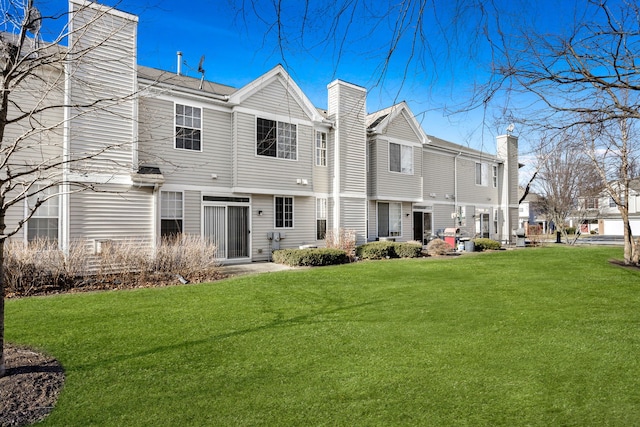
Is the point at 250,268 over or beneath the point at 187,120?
beneath

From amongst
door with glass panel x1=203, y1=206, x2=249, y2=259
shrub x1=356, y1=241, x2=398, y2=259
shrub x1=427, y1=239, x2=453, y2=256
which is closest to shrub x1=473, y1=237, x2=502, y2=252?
shrub x1=427, y1=239, x2=453, y2=256

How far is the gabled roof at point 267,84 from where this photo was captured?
14722 mm

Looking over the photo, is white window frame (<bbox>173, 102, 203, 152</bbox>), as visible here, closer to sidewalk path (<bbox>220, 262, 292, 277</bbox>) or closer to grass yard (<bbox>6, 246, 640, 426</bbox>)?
sidewalk path (<bbox>220, 262, 292, 277</bbox>)

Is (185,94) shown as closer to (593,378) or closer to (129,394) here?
(129,394)

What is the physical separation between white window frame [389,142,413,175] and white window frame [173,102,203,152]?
10.2m

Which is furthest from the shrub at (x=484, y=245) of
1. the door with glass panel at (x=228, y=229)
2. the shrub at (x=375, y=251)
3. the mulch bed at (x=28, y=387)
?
the mulch bed at (x=28, y=387)

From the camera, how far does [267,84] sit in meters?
15.5

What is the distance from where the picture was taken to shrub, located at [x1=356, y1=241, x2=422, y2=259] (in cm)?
1598

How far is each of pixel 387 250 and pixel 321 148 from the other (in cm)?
557

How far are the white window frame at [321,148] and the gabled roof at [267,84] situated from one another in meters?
0.94

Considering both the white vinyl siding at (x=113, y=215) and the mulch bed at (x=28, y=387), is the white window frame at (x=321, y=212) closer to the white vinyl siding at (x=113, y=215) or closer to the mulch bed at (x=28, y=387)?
the white vinyl siding at (x=113, y=215)

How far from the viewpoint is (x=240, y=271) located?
12578 mm

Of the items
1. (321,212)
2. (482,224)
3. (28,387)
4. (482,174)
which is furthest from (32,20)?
(482,224)

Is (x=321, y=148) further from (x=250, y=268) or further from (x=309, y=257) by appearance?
(x=250, y=268)
